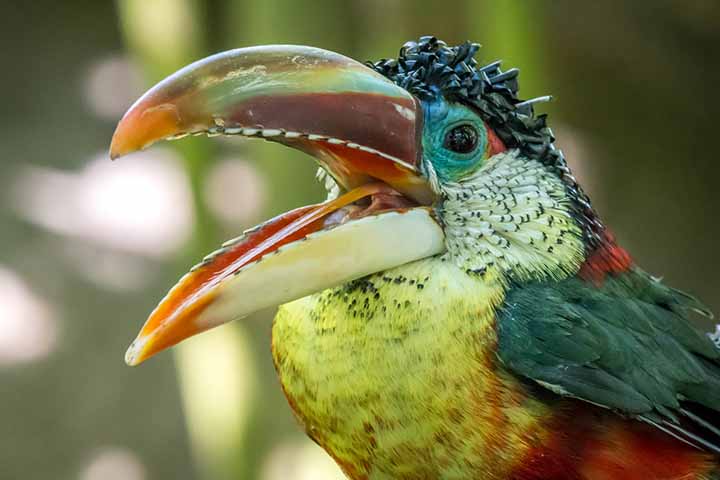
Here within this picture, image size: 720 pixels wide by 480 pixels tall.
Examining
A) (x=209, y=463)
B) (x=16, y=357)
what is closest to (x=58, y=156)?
(x=16, y=357)

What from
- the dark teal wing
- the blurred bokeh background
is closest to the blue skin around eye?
the dark teal wing

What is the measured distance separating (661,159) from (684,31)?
1.65ft

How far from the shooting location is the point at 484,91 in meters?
1.38

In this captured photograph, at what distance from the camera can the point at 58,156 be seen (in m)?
4.47

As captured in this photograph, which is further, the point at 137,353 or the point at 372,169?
the point at 372,169

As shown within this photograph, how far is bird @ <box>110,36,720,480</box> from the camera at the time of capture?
1.22m

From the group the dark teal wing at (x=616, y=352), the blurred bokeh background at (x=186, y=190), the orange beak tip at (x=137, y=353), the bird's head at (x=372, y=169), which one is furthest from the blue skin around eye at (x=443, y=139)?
the blurred bokeh background at (x=186, y=190)

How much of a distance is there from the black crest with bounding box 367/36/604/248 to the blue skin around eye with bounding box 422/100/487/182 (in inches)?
0.5

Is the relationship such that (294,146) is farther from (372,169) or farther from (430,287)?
(430,287)

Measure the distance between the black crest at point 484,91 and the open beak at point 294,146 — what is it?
0.22 ft

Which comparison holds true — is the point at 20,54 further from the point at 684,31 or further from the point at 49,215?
the point at 684,31

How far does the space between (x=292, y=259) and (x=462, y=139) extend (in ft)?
0.97

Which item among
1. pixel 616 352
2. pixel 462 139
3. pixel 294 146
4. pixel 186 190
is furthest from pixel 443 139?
pixel 186 190

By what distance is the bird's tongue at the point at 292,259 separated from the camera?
3.97ft
